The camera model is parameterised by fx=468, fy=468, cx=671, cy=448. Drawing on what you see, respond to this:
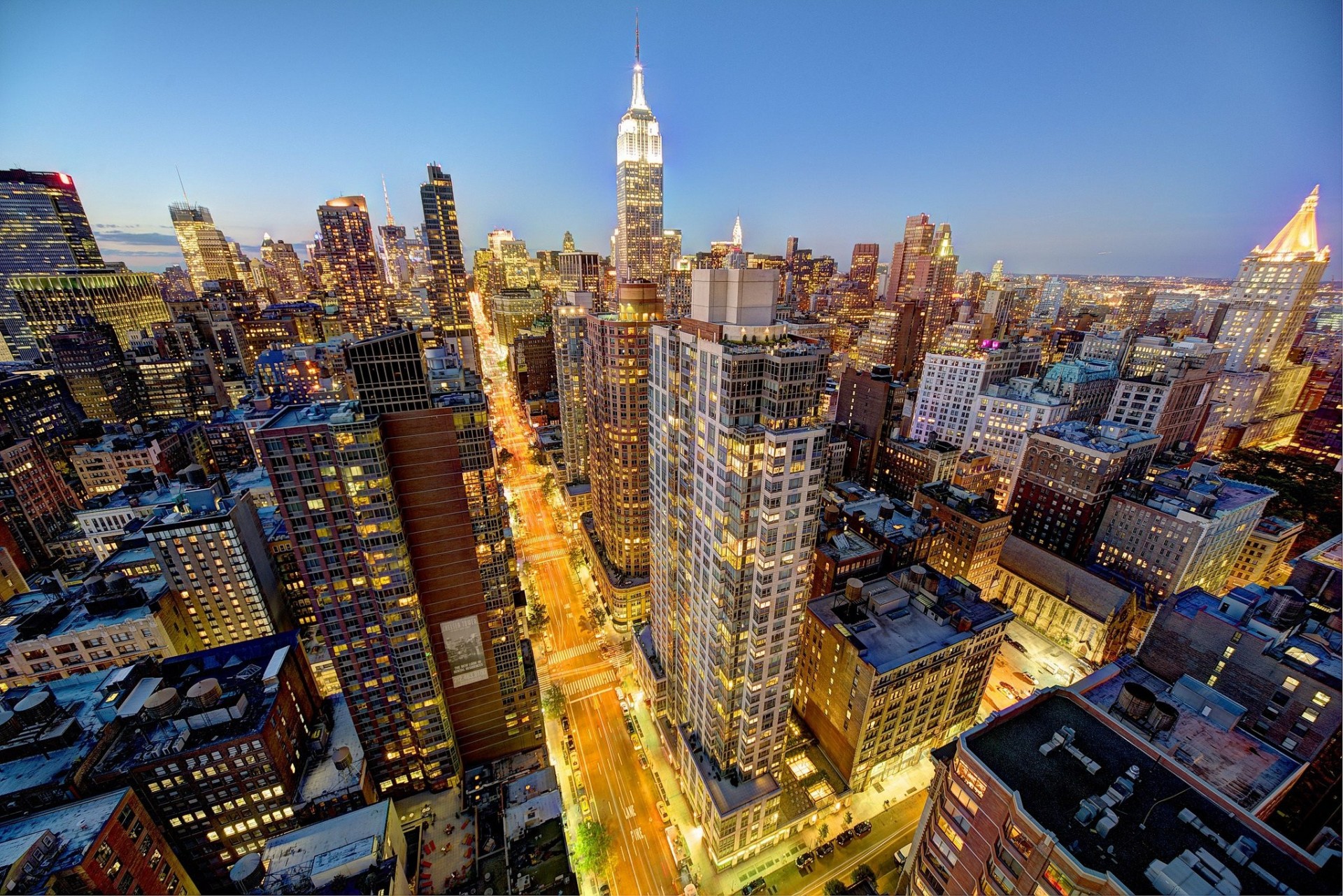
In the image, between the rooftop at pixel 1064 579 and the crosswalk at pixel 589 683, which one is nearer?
the rooftop at pixel 1064 579

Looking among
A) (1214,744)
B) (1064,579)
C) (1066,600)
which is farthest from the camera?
(1064,579)

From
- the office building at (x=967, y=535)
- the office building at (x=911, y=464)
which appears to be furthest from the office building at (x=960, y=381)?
the office building at (x=967, y=535)

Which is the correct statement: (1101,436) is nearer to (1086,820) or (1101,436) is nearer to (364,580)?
(1086,820)

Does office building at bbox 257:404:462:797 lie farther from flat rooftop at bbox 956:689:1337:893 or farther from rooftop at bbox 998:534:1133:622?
rooftop at bbox 998:534:1133:622

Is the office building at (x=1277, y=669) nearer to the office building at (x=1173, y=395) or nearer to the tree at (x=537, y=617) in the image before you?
the office building at (x=1173, y=395)

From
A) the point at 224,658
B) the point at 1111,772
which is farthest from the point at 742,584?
the point at 224,658

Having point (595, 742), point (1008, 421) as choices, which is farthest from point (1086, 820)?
point (1008, 421)

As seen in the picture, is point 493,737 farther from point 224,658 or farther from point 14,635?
point 14,635
